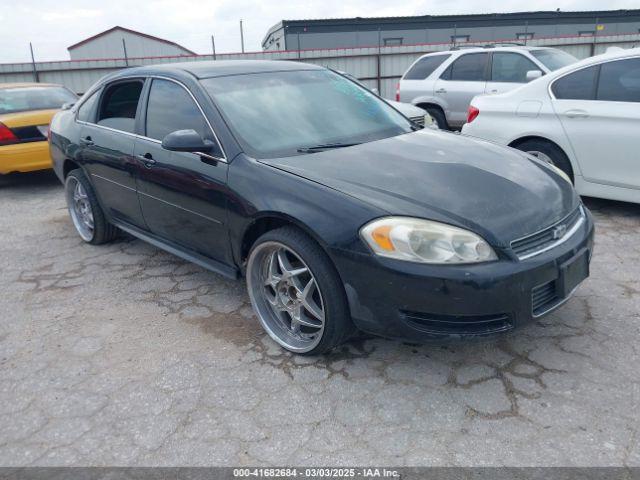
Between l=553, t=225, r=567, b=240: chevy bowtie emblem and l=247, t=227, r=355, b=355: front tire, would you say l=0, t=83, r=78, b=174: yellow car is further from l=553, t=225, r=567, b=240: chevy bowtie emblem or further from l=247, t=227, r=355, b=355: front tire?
l=553, t=225, r=567, b=240: chevy bowtie emblem

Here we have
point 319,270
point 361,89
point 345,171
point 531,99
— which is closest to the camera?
point 319,270

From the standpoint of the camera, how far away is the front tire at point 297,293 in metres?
2.68

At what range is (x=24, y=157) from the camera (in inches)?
269

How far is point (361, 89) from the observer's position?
4195 millimetres

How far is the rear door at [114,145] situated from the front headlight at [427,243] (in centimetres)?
Answer: 223

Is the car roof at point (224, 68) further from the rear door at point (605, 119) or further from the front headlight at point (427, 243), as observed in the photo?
the rear door at point (605, 119)

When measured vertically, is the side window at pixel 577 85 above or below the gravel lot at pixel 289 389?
above

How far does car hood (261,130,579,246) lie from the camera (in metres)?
2.55

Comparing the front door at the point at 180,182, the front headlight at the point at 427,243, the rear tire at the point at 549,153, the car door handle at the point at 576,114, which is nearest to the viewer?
the front headlight at the point at 427,243

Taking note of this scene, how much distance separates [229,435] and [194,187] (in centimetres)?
157

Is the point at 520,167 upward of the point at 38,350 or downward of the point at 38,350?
upward

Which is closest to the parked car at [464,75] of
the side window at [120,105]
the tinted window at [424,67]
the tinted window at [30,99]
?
the tinted window at [424,67]

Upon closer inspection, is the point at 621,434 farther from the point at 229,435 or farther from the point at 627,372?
the point at 229,435

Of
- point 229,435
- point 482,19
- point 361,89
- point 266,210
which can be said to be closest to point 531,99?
point 361,89
